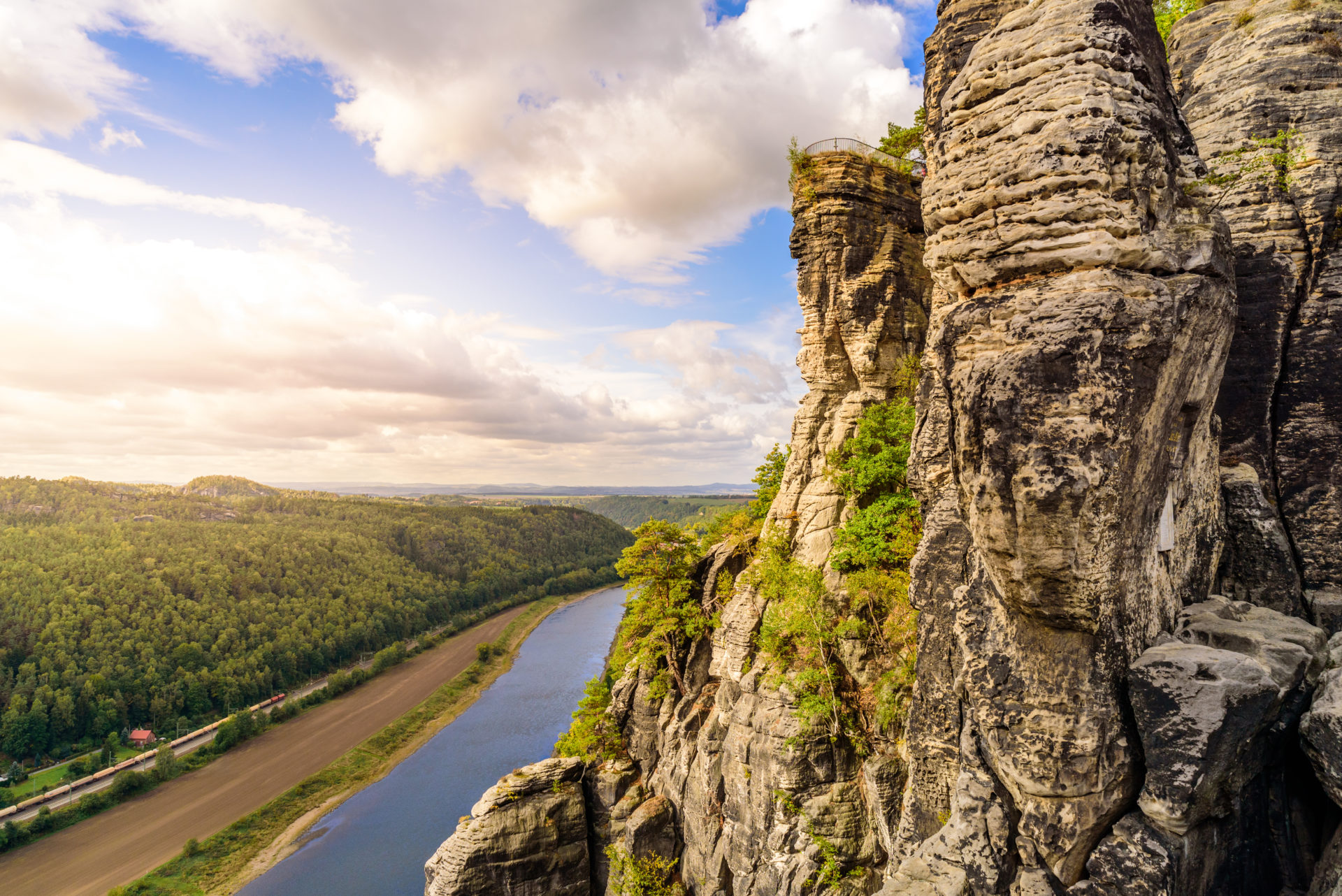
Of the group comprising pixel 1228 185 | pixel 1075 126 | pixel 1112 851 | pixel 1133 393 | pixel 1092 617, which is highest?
pixel 1228 185

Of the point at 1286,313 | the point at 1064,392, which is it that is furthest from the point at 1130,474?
the point at 1286,313

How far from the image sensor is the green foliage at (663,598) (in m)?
23.9

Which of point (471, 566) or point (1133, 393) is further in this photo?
point (471, 566)

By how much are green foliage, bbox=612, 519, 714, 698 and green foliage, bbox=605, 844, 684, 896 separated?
5.59m

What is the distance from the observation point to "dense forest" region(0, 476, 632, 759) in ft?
191

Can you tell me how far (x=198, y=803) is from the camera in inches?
1829

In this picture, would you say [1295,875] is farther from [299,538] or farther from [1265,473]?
[299,538]

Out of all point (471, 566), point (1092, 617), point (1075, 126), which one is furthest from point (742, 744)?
point (471, 566)

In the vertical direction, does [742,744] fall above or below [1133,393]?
below

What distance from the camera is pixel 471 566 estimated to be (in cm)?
11450

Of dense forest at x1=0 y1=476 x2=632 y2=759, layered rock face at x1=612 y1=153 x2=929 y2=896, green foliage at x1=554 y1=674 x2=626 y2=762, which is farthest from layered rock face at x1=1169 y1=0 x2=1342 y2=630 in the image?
dense forest at x1=0 y1=476 x2=632 y2=759

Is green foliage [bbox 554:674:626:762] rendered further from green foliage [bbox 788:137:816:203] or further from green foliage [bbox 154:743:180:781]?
green foliage [bbox 154:743:180:781]

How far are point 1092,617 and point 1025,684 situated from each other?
52.6 inches

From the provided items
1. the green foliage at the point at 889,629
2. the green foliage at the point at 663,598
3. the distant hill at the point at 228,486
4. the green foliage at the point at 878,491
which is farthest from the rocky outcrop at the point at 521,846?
the distant hill at the point at 228,486
